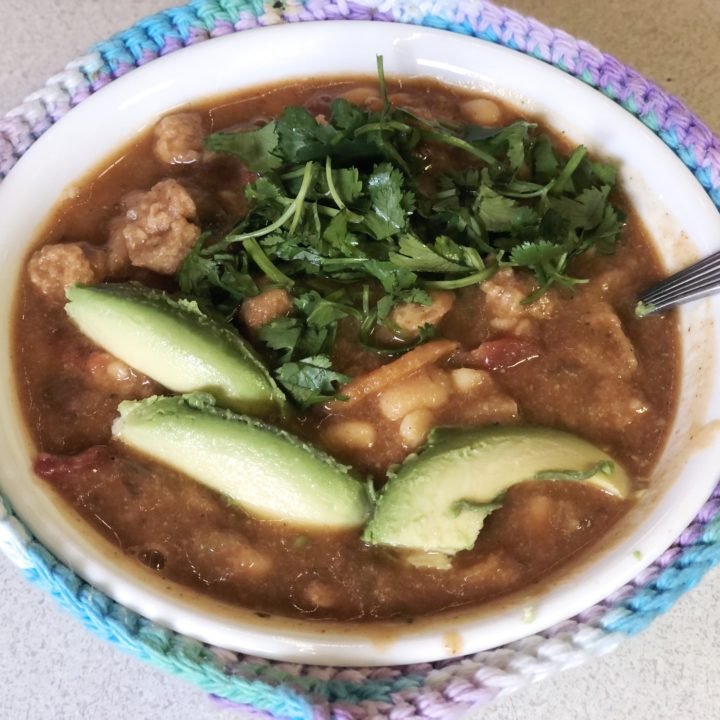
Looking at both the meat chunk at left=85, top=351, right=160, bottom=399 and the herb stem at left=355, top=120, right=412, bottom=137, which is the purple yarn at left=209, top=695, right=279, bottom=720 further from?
the herb stem at left=355, top=120, right=412, bottom=137

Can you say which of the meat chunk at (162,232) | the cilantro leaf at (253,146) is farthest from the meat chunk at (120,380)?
the cilantro leaf at (253,146)

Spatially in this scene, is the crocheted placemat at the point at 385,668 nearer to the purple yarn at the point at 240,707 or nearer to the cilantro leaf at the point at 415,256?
the purple yarn at the point at 240,707

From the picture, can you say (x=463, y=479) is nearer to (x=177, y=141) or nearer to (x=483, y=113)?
(x=483, y=113)

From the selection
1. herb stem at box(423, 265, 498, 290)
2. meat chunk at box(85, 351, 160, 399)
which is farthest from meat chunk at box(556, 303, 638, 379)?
meat chunk at box(85, 351, 160, 399)

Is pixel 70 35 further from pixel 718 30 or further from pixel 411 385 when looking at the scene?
pixel 718 30

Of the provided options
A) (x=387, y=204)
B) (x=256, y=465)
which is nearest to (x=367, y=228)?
(x=387, y=204)

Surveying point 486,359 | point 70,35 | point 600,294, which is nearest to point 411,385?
point 486,359
